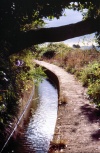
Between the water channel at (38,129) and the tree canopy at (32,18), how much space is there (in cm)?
267

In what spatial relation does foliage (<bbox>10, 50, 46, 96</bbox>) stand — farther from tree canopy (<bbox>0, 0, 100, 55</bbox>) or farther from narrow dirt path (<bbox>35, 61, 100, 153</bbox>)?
tree canopy (<bbox>0, 0, 100, 55</bbox>)

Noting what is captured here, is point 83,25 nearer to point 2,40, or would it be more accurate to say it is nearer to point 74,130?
point 2,40

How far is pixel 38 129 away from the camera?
35.0 feet

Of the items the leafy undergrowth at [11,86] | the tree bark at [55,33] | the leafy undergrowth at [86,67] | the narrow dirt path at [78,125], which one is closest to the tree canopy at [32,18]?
the tree bark at [55,33]

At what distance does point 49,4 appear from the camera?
772 cm

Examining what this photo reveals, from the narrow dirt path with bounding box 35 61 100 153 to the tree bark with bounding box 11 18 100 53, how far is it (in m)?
2.39

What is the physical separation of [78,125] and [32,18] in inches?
126

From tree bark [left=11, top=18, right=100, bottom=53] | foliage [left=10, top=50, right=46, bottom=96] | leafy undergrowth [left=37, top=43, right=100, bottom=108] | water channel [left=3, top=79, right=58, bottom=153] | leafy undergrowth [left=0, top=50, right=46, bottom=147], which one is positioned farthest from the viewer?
leafy undergrowth [left=37, top=43, right=100, bottom=108]

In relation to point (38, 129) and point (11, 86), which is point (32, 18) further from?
point (38, 129)

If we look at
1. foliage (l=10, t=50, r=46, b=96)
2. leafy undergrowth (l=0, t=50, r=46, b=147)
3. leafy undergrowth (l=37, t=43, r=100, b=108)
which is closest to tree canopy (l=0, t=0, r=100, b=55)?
leafy undergrowth (l=0, t=50, r=46, b=147)

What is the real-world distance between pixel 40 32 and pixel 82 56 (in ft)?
57.2

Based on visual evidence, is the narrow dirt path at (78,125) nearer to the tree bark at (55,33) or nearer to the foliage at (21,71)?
the foliage at (21,71)

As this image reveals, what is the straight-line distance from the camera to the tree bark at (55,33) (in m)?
7.98

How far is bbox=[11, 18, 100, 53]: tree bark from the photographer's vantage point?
7977mm
